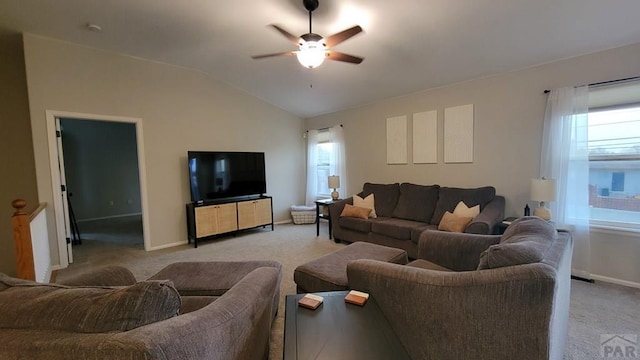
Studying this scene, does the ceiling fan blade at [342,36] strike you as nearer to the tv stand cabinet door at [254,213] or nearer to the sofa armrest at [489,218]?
the sofa armrest at [489,218]

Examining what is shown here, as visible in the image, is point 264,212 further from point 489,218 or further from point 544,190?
point 544,190

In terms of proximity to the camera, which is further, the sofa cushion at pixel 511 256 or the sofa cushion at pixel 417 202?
the sofa cushion at pixel 417 202

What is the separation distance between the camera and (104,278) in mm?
Result: 1759


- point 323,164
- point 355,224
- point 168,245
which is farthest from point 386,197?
point 168,245

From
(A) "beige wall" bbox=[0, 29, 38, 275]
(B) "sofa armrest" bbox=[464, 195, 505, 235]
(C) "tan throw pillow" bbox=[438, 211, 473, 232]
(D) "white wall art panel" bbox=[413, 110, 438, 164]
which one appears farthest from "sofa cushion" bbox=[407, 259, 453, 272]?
(A) "beige wall" bbox=[0, 29, 38, 275]

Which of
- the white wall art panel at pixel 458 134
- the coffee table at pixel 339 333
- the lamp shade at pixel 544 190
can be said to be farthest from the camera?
the white wall art panel at pixel 458 134

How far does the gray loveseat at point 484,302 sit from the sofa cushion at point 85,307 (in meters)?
1.10

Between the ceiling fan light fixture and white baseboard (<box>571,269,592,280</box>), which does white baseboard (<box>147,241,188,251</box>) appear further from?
white baseboard (<box>571,269,592,280</box>)

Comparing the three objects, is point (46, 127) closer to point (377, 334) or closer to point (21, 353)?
point (21, 353)

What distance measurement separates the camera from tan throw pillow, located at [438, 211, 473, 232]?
128 inches

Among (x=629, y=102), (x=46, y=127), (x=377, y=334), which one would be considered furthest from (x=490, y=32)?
(x=46, y=127)

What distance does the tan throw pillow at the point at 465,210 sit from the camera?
3412 millimetres

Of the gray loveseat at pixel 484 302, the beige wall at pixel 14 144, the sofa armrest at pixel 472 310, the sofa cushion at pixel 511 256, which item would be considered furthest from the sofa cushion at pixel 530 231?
the beige wall at pixel 14 144

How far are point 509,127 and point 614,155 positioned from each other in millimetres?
1014
